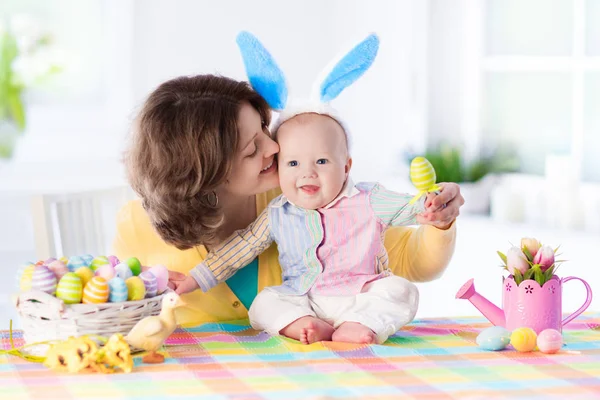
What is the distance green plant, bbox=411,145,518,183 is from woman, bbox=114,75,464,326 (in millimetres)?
1697

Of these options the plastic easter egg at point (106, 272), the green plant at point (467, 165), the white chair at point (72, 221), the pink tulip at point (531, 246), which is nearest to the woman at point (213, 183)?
the pink tulip at point (531, 246)

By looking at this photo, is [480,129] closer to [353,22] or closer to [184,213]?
[353,22]

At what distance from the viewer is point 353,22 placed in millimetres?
3955

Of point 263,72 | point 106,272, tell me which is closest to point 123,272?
point 106,272

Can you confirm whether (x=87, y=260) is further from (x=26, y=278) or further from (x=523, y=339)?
(x=523, y=339)

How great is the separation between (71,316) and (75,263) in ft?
0.42

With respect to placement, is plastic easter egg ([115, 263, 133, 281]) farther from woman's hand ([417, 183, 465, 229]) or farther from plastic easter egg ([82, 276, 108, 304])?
woman's hand ([417, 183, 465, 229])

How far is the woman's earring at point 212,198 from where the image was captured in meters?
1.68

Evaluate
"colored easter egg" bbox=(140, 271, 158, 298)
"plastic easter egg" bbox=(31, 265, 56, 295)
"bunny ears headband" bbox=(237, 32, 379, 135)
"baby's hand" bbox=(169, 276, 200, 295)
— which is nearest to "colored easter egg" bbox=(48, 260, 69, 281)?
"plastic easter egg" bbox=(31, 265, 56, 295)

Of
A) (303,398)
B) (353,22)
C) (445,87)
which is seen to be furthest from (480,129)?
(303,398)

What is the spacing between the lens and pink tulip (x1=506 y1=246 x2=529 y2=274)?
1.38 metres

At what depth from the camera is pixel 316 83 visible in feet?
5.30

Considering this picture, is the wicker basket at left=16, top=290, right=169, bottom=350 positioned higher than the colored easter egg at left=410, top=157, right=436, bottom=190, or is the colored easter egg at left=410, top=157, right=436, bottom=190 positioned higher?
the colored easter egg at left=410, top=157, right=436, bottom=190

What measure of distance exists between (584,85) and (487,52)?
554 mm
